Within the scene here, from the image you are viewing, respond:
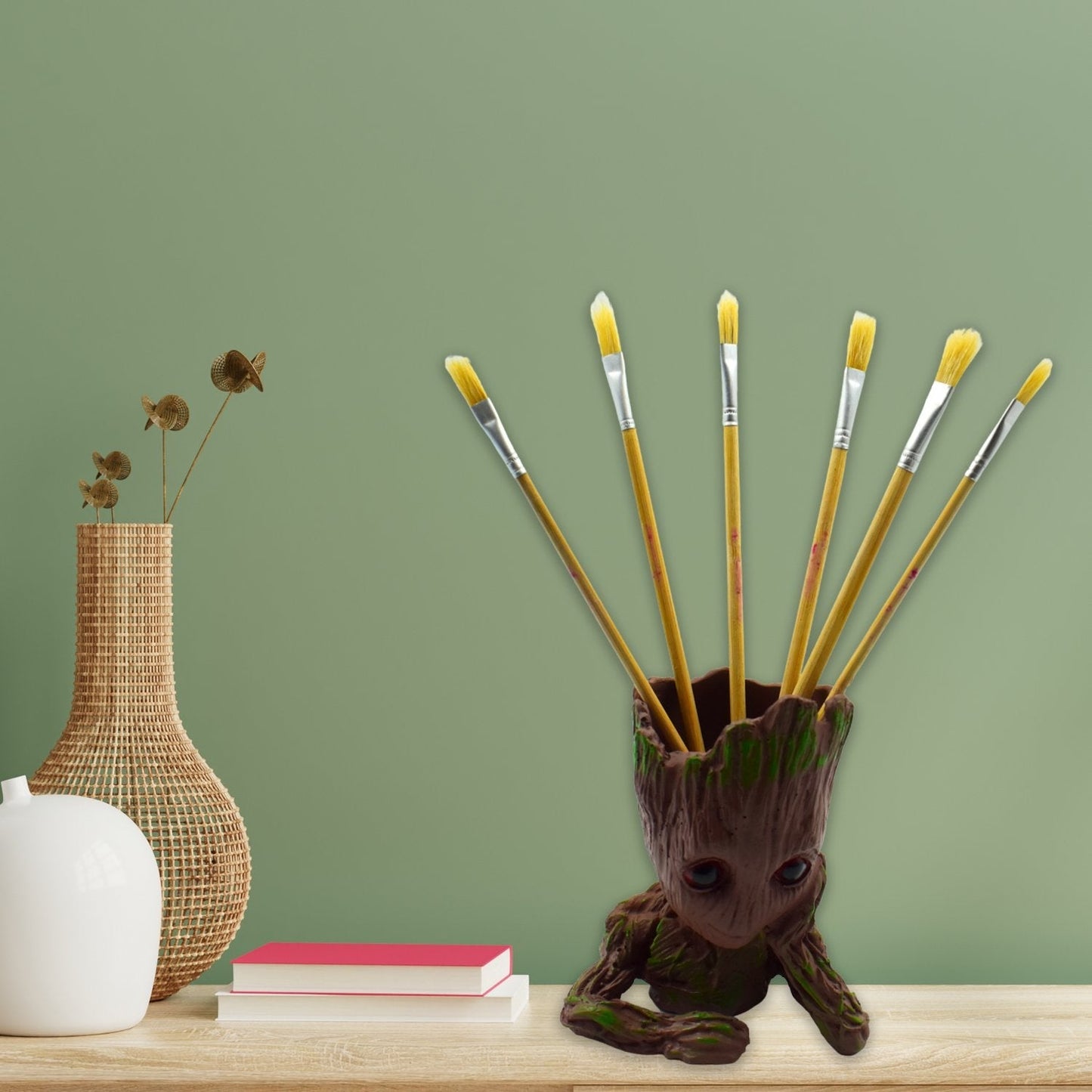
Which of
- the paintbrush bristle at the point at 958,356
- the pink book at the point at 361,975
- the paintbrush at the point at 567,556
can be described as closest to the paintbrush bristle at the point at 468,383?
the paintbrush at the point at 567,556

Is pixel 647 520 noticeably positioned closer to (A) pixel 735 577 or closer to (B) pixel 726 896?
(A) pixel 735 577

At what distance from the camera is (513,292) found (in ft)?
3.98

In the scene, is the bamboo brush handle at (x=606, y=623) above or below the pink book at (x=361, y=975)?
above

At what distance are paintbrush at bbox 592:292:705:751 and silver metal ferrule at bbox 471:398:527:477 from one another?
3.3 inches

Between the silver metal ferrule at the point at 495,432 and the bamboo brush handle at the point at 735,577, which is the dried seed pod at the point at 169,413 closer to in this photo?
the silver metal ferrule at the point at 495,432

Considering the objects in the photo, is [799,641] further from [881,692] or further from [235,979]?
[235,979]

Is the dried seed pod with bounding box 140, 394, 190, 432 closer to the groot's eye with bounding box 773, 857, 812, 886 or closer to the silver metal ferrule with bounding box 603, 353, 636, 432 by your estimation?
the silver metal ferrule with bounding box 603, 353, 636, 432

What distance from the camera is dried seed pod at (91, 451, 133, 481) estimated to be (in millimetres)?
1091

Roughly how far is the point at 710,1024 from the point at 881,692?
0.43 meters


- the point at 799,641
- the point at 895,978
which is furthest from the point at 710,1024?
the point at 895,978

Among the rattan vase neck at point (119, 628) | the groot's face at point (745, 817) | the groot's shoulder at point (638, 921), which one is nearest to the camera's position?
the groot's face at point (745, 817)

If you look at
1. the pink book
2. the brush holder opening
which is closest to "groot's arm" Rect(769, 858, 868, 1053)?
the brush holder opening

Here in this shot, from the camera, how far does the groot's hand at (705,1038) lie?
33.9 inches

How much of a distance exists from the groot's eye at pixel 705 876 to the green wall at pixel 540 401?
33 cm
